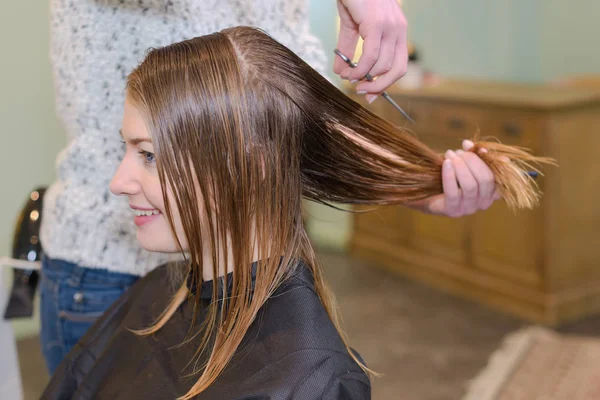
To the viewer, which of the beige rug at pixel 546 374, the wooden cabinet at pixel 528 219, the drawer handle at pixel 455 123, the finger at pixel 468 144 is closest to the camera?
the finger at pixel 468 144

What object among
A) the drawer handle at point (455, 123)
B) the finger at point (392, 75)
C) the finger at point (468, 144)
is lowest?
the drawer handle at point (455, 123)

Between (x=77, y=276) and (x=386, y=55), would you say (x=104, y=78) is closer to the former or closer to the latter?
(x=77, y=276)

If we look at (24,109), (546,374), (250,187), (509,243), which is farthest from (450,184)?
(509,243)

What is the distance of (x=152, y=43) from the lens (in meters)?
1.00

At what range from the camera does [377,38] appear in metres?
0.87

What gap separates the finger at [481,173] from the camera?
3.15 ft

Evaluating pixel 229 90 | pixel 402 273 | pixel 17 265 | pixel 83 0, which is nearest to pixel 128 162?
pixel 229 90

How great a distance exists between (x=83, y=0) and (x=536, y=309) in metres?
2.33

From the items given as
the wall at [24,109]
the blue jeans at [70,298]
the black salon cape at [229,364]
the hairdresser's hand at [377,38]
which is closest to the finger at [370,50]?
the hairdresser's hand at [377,38]

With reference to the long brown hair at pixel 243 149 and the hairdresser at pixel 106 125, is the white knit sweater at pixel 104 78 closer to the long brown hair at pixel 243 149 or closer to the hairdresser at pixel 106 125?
the hairdresser at pixel 106 125

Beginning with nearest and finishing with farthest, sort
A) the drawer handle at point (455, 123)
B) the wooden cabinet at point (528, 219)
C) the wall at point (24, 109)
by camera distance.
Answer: the wall at point (24, 109) < the wooden cabinet at point (528, 219) < the drawer handle at point (455, 123)

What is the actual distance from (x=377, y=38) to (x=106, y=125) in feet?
1.42

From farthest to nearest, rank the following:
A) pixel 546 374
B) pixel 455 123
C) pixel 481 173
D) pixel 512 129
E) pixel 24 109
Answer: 1. pixel 455 123
2. pixel 512 129
3. pixel 24 109
4. pixel 546 374
5. pixel 481 173

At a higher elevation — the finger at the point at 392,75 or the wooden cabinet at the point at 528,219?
the finger at the point at 392,75
